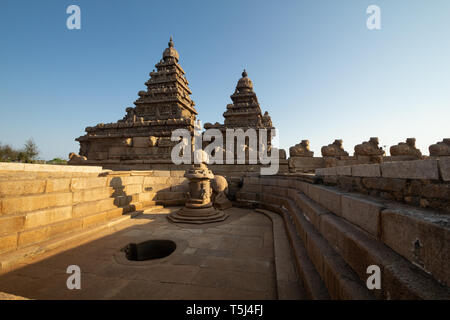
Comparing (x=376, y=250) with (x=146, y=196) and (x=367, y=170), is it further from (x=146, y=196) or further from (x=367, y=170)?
(x=146, y=196)

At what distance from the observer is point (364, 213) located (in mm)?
A: 1740

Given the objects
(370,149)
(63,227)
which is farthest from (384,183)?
(370,149)

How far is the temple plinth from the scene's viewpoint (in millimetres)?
5250

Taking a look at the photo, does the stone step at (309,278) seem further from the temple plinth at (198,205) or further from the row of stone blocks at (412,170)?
the temple plinth at (198,205)

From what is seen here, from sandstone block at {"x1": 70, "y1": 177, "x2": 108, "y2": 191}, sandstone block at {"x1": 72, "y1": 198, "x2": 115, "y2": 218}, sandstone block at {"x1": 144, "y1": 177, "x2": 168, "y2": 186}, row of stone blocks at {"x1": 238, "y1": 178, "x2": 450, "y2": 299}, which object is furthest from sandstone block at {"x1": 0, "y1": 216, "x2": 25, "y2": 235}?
row of stone blocks at {"x1": 238, "y1": 178, "x2": 450, "y2": 299}

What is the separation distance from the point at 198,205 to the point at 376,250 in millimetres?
4607

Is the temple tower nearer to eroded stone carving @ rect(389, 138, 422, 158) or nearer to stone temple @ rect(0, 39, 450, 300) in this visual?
eroded stone carving @ rect(389, 138, 422, 158)

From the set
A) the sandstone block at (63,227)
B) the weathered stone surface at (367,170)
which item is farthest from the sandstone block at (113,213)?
the weathered stone surface at (367,170)

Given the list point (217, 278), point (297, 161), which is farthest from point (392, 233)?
point (297, 161)

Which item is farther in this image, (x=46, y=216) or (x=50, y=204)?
(x=50, y=204)

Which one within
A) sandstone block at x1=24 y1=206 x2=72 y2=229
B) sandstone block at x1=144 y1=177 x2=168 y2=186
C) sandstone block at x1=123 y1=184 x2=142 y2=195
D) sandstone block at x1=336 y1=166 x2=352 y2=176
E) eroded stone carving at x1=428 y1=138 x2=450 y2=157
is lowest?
sandstone block at x1=24 y1=206 x2=72 y2=229

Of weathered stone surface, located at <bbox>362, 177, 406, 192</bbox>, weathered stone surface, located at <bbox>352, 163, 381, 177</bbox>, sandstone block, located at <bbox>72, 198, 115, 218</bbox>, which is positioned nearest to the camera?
weathered stone surface, located at <bbox>362, 177, 406, 192</bbox>

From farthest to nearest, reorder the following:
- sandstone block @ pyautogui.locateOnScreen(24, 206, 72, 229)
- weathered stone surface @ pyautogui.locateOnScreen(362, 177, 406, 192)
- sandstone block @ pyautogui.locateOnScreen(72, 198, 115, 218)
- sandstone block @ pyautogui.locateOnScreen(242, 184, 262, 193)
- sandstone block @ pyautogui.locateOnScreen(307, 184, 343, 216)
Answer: sandstone block @ pyautogui.locateOnScreen(242, 184, 262, 193)
sandstone block @ pyautogui.locateOnScreen(72, 198, 115, 218)
sandstone block @ pyautogui.locateOnScreen(24, 206, 72, 229)
sandstone block @ pyautogui.locateOnScreen(307, 184, 343, 216)
weathered stone surface @ pyautogui.locateOnScreen(362, 177, 406, 192)

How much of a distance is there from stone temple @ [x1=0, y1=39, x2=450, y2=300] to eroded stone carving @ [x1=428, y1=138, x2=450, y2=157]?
3cm
